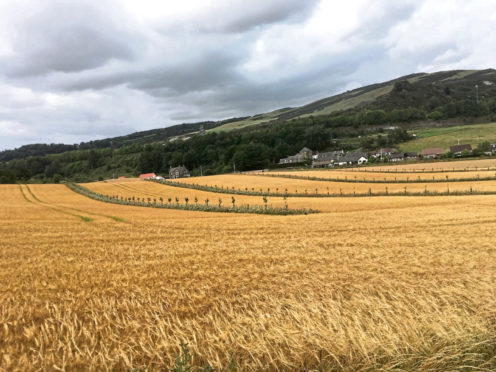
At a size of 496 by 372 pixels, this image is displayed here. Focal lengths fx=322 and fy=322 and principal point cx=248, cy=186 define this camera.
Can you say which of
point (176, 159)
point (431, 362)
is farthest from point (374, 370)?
point (176, 159)

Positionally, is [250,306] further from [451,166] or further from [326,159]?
[326,159]

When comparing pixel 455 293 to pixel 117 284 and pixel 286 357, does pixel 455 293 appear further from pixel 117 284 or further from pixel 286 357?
pixel 117 284

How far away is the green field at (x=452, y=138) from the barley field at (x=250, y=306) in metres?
147

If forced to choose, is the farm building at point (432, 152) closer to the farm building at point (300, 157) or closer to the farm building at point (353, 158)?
the farm building at point (353, 158)

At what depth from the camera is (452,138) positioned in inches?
5778

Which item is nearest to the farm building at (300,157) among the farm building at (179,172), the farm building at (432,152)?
the farm building at (179,172)

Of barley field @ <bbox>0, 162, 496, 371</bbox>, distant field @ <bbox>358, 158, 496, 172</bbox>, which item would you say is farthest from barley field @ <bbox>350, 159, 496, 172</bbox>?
barley field @ <bbox>0, 162, 496, 371</bbox>

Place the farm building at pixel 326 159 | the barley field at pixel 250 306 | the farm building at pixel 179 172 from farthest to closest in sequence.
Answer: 1. the farm building at pixel 179 172
2. the farm building at pixel 326 159
3. the barley field at pixel 250 306

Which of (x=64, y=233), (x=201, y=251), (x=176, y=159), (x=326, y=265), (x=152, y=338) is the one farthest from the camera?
(x=176, y=159)

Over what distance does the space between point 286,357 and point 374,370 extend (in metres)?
1.34

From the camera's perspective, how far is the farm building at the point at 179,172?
510ft

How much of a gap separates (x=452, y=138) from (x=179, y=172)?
419ft

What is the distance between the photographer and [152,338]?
5699 mm

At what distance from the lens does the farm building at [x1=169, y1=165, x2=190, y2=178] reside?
510ft
